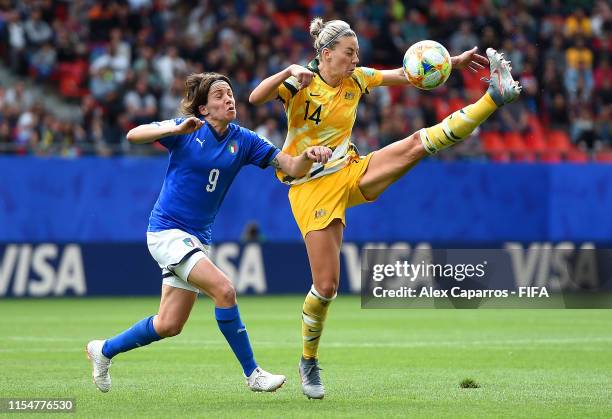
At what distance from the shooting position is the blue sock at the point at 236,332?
853 cm

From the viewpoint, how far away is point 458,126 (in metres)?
8.72

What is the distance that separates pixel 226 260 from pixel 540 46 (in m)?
8.90

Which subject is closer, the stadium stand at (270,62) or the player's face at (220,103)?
the player's face at (220,103)


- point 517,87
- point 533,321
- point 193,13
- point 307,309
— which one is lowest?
point 533,321

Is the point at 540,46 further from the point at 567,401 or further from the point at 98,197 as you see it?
the point at 567,401

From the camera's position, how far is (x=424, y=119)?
23141 mm

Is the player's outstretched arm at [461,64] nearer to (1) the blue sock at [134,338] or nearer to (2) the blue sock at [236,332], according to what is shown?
(2) the blue sock at [236,332]

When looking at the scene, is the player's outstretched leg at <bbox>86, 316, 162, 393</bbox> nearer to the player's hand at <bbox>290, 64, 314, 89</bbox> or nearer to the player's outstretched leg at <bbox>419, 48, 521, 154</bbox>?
the player's hand at <bbox>290, 64, 314, 89</bbox>

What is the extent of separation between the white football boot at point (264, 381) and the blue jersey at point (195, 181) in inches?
40.4

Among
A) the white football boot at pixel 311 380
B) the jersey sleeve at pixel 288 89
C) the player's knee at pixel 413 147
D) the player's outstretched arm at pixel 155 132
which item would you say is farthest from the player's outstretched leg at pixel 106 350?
the player's knee at pixel 413 147

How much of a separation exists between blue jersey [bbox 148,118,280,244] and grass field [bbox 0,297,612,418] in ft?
4.13

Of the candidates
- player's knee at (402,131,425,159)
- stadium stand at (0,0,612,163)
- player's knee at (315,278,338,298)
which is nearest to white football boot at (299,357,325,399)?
player's knee at (315,278,338,298)

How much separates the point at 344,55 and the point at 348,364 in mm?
3317

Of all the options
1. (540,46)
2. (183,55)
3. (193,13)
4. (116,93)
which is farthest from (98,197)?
(540,46)
